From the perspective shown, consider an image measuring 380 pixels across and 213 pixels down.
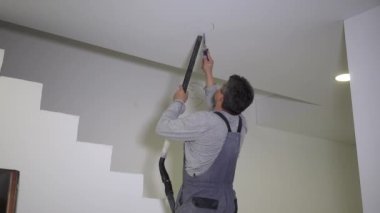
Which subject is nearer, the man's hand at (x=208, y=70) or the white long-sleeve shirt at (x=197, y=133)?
the white long-sleeve shirt at (x=197, y=133)

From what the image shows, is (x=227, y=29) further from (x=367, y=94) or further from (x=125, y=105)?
(x=125, y=105)

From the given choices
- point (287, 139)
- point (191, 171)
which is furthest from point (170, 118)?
point (287, 139)

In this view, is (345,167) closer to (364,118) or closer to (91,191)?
(364,118)

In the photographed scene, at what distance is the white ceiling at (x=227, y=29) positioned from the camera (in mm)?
2021

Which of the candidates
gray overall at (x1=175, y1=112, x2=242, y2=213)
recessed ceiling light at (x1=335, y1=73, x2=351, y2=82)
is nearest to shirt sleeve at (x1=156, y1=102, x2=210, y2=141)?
gray overall at (x1=175, y1=112, x2=242, y2=213)

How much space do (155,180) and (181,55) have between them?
1.19 m

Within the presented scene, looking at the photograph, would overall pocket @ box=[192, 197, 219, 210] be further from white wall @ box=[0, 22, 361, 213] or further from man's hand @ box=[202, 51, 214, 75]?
man's hand @ box=[202, 51, 214, 75]

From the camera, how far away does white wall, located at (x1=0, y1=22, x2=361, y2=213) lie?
2852 mm

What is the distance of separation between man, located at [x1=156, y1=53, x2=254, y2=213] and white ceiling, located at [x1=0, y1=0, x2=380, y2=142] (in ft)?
1.30

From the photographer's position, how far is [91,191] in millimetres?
2152

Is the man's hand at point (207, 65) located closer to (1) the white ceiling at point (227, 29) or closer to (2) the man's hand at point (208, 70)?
(2) the man's hand at point (208, 70)

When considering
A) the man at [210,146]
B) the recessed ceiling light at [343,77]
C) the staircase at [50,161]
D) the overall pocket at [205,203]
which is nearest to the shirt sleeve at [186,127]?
the man at [210,146]

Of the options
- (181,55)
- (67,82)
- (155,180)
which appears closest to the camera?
(181,55)

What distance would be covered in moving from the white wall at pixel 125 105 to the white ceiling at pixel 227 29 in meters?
0.55
